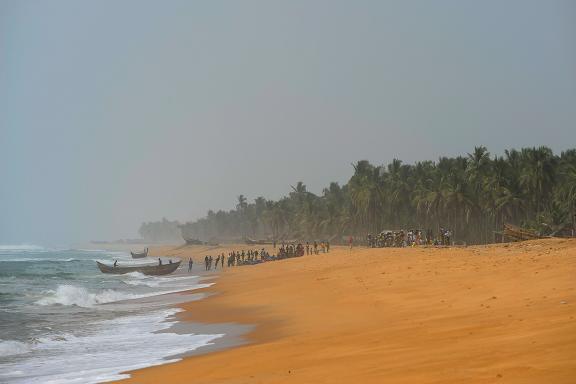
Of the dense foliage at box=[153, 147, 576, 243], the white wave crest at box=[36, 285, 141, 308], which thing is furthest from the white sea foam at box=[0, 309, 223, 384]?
the dense foliage at box=[153, 147, 576, 243]

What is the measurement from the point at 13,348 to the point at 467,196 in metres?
74.4

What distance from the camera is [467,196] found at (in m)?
83.3

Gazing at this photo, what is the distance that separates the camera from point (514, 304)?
1476 centimetres

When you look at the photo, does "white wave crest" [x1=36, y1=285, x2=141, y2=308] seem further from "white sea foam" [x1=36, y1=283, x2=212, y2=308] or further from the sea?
the sea

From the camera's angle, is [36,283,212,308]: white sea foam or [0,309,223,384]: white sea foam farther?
[36,283,212,308]: white sea foam

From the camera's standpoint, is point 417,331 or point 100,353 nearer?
point 417,331

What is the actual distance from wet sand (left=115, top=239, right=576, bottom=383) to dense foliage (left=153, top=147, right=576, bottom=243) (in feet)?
145

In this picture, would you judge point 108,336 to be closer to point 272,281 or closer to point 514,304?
point 514,304

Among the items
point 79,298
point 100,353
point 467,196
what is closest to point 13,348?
point 100,353

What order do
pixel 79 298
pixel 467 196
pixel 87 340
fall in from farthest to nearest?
pixel 467 196 < pixel 79 298 < pixel 87 340

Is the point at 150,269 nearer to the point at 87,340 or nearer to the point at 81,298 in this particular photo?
the point at 81,298

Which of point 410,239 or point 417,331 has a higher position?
point 410,239

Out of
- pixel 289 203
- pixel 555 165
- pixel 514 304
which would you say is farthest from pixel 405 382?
pixel 289 203

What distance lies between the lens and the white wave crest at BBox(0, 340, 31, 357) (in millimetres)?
18611
